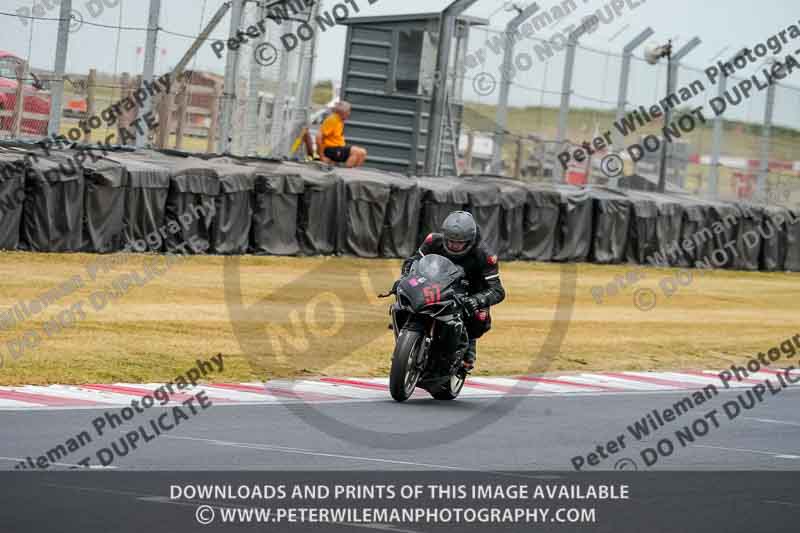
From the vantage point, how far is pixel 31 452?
29.7 feet

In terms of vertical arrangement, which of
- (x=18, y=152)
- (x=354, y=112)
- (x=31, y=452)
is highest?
(x=354, y=112)

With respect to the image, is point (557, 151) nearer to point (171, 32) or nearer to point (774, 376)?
point (171, 32)

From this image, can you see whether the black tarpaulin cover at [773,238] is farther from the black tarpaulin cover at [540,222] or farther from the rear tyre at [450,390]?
the rear tyre at [450,390]

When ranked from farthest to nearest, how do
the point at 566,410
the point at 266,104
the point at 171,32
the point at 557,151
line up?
the point at 557,151, the point at 266,104, the point at 171,32, the point at 566,410

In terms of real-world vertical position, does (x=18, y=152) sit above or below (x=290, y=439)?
above

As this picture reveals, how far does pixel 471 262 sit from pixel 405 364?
1.34 metres

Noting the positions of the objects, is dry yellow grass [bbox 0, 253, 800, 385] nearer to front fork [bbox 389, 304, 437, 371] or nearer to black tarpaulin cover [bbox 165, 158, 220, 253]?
black tarpaulin cover [bbox 165, 158, 220, 253]

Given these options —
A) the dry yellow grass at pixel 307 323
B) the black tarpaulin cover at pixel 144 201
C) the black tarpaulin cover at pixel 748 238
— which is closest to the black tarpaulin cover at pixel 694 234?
the black tarpaulin cover at pixel 748 238

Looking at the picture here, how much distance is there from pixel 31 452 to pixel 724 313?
1844cm

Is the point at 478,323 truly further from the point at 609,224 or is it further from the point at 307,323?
the point at 609,224

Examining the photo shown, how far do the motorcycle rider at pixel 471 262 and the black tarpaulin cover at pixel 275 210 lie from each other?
1132 centimetres

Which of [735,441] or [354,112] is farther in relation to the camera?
[354,112]
